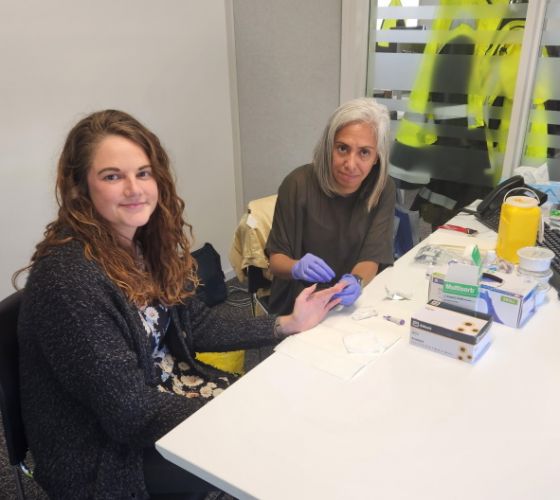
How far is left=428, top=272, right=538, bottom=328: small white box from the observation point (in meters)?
1.18

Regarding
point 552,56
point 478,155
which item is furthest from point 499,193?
point 552,56

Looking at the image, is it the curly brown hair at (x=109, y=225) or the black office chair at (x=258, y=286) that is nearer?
the curly brown hair at (x=109, y=225)

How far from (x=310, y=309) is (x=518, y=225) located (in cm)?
67

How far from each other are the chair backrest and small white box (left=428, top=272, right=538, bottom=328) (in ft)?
3.12

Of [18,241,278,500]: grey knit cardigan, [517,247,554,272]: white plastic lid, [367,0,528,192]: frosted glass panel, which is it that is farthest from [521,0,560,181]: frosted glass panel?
[18,241,278,500]: grey knit cardigan

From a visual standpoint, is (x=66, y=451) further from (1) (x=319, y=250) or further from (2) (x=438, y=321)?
(1) (x=319, y=250)

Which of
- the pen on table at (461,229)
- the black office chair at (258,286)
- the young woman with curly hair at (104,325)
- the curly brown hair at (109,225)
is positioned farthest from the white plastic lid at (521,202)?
the curly brown hair at (109,225)

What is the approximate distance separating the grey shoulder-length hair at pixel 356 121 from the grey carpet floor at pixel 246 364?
Result: 0.57m

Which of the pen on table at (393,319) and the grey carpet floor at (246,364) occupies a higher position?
the pen on table at (393,319)

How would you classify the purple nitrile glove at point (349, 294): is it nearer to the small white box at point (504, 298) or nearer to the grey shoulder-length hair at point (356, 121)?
the small white box at point (504, 298)

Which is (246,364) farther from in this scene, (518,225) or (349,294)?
(518,225)

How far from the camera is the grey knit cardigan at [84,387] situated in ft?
3.16

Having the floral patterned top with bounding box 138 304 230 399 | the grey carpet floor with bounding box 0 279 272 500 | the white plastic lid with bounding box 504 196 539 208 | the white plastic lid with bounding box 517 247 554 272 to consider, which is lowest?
the grey carpet floor with bounding box 0 279 272 500

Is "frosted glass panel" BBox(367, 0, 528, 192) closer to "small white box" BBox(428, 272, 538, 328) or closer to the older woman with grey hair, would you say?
the older woman with grey hair
